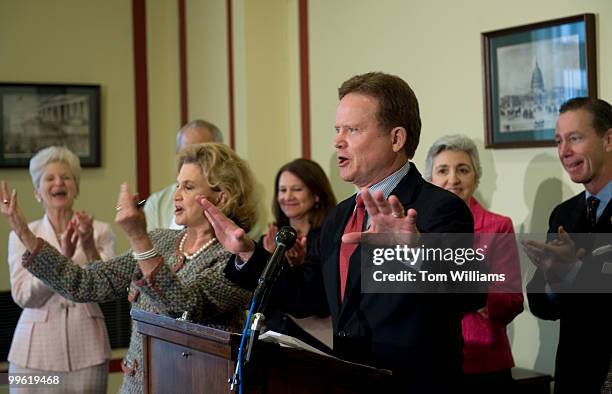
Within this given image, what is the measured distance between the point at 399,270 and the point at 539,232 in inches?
75.6

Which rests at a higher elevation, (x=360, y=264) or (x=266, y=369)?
(x=360, y=264)

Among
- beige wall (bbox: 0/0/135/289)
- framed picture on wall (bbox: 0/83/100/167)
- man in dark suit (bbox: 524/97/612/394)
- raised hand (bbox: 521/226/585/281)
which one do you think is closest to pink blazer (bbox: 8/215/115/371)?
man in dark suit (bbox: 524/97/612/394)

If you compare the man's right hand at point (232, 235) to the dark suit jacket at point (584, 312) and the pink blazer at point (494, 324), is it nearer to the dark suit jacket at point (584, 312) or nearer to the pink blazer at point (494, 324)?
the dark suit jacket at point (584, 312)

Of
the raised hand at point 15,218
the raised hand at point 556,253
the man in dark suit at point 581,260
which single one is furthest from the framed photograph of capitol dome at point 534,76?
the raised hand at point 15,218

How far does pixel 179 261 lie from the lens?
3.03 metres

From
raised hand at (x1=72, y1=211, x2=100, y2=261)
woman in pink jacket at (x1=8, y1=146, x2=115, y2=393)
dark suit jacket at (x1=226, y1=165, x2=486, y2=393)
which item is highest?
raised hand at (x1=72, y1=211, x2=100, y2=261)

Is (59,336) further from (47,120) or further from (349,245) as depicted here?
(47,120)

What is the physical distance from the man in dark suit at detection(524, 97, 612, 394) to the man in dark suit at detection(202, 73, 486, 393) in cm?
65

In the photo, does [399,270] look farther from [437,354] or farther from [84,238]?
[84,238]

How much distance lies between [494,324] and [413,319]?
134 centimetres

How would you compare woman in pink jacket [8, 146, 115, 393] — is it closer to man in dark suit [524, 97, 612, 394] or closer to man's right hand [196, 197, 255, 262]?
man's right hand [196, 197, 255, 262]

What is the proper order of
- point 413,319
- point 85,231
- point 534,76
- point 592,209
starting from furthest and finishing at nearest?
point 534,76 < point 85,231 < point 592,209 < point 413,319

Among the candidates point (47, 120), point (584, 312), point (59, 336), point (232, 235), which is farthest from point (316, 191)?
point (47, 120)

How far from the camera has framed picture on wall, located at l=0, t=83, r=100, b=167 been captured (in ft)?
21.5
